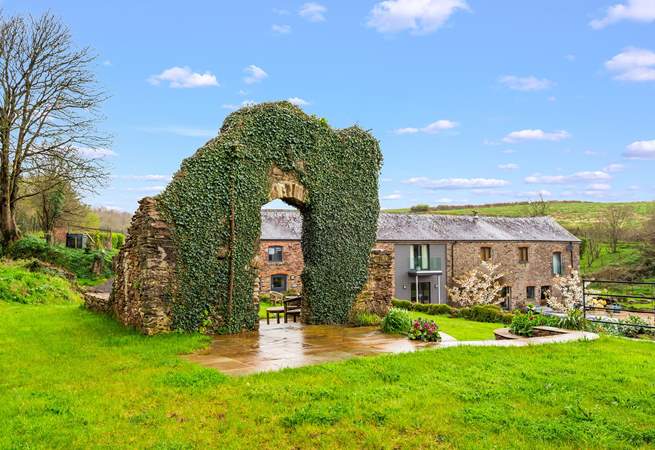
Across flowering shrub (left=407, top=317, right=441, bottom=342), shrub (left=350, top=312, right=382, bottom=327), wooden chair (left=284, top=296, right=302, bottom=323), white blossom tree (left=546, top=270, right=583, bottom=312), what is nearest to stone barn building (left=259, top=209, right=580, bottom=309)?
white blossom tree (left=546, top=270, right=583, bottom=312)

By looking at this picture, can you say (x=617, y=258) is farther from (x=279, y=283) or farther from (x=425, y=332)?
(x=425, y=332)

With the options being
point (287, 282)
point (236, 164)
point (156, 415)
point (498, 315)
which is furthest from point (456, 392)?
point (287, 282)

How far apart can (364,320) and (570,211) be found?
62.5 metres

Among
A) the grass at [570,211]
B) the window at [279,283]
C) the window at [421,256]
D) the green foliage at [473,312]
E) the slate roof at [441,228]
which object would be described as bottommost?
the green foliage at [473,312]

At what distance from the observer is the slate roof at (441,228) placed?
31016 millimetres

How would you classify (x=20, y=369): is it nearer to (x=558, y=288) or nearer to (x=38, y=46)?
(x=38, y=46)

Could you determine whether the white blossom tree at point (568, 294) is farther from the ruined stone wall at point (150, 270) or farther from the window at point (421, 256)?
the ruined stone wall at point (150, 270)

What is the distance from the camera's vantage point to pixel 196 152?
10.0m

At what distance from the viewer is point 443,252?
33000mm

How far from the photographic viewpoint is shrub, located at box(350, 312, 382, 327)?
A: 39.2 ft

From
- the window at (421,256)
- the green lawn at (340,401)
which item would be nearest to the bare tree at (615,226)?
the window at (421,256)

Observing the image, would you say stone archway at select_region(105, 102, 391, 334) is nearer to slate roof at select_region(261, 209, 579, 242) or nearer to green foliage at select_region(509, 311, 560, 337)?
green foliage at select_region(509, 311, 560, 337)

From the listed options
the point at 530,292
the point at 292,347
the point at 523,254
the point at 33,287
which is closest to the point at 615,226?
the point at 530,292

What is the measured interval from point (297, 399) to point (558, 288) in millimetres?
33865
